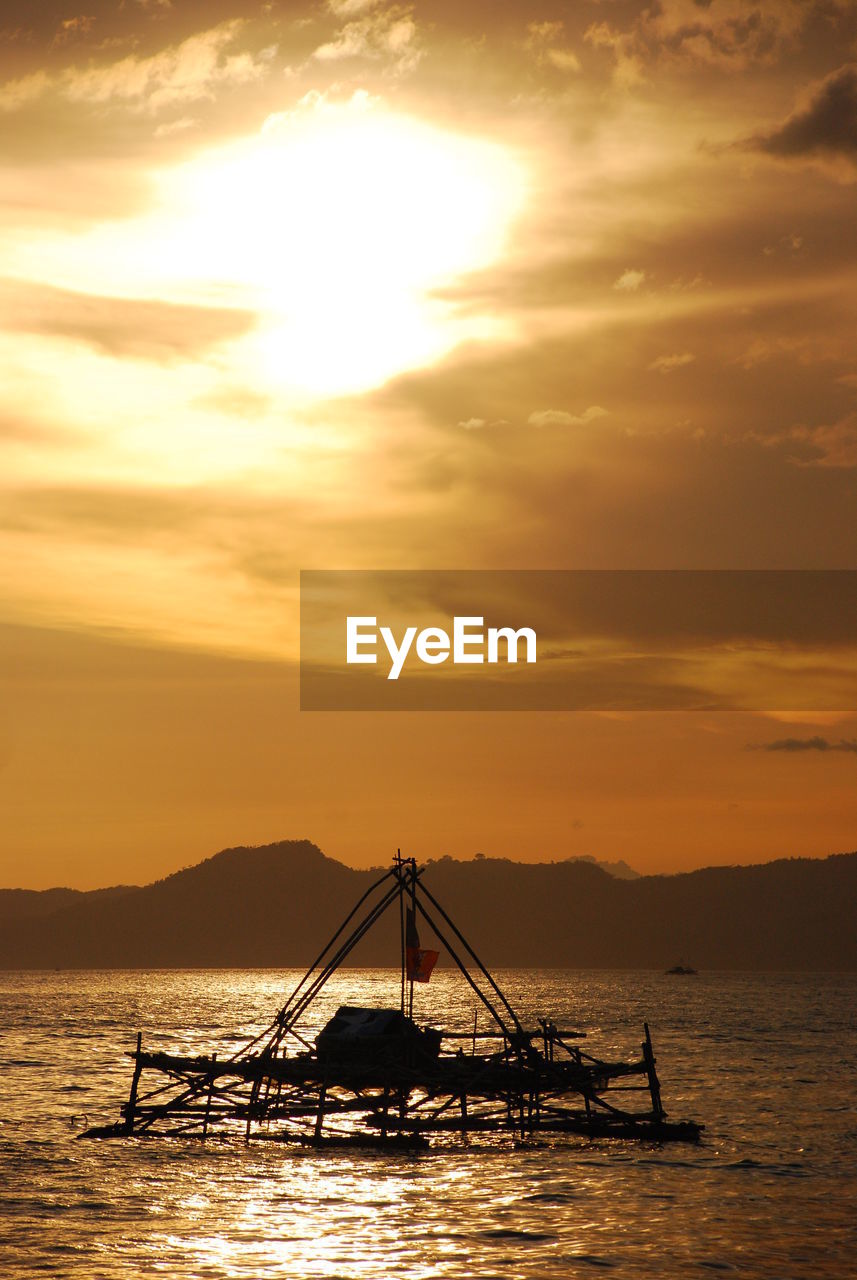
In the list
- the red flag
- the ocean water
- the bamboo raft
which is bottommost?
the ocean water

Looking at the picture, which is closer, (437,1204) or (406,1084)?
(437,1204)

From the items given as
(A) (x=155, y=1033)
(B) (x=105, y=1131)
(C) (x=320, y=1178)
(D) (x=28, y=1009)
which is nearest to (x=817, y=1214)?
(C) (x=320, y=1178)

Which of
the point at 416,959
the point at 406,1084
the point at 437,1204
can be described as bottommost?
the point at 437,1204

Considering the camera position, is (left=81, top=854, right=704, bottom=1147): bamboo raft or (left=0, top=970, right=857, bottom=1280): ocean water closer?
(left=0, top=970, right=857, bottom=1280): ocean water

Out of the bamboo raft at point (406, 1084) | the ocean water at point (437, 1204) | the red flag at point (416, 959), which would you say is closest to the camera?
the ocean water at point (437, 1204)

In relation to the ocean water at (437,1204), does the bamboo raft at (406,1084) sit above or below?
above

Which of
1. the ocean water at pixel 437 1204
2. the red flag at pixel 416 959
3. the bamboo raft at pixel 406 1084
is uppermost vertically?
the red flag at pixel 416 959

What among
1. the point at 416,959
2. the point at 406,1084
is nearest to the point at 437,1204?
the point at 406,1084

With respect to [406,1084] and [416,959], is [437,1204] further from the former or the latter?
[416,959]

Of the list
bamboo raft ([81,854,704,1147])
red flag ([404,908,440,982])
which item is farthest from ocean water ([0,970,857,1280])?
red flag ([404,908,440,982])

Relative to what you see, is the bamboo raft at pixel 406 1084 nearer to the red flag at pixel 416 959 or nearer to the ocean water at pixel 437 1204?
the red flag at pixel 416 959

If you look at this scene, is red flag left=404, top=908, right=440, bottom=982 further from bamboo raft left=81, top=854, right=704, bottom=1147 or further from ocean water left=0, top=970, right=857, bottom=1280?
ocean water left=0, top=970, right=857, bottom=1280

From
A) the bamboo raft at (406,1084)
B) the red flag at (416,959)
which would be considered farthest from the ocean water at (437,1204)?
the red flag at (416,959)

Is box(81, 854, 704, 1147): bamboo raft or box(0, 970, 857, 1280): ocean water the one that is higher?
box(81, 854, 704, 1147): bamboo raft
